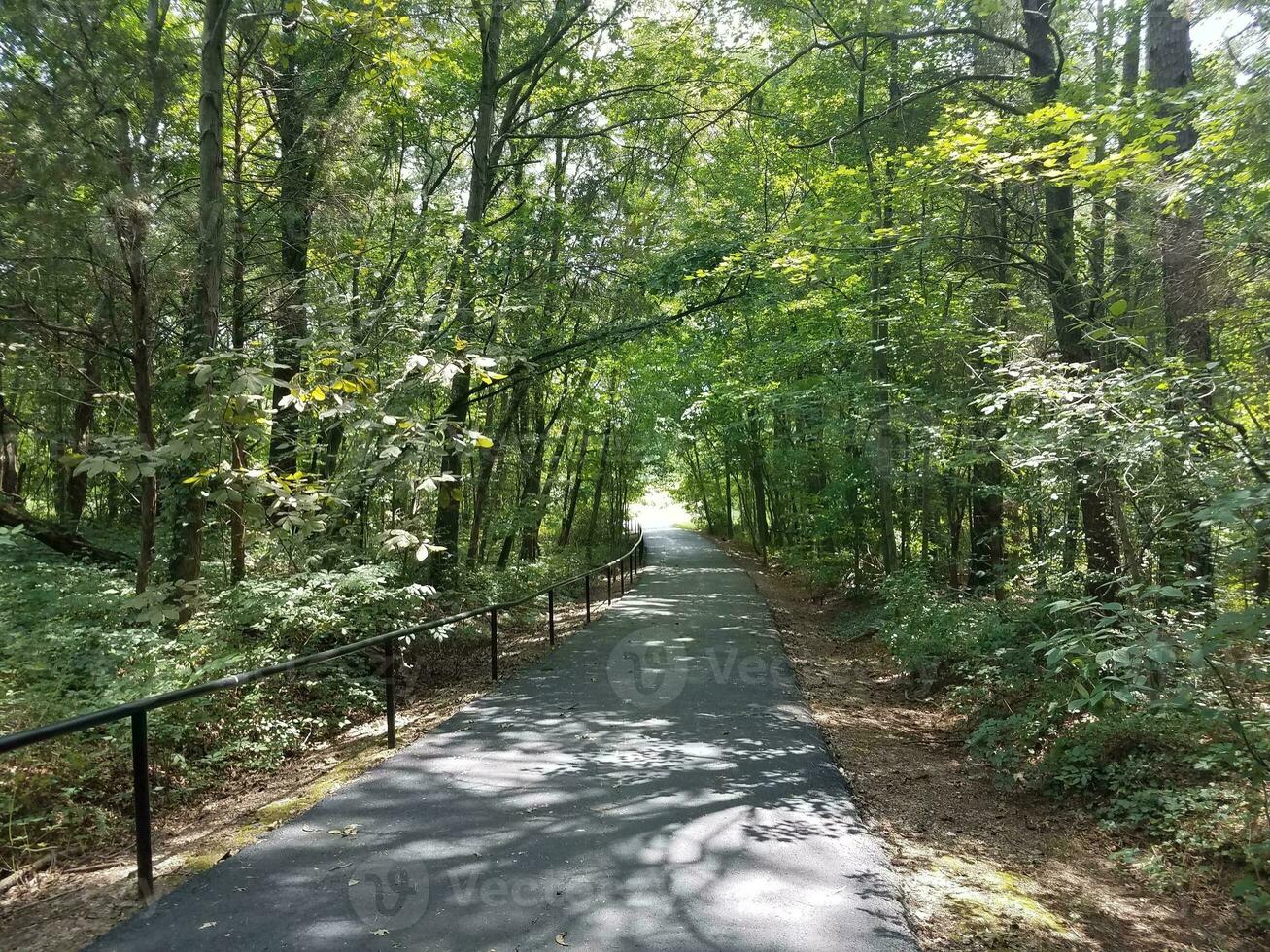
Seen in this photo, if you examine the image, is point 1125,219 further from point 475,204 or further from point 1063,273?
point 475,204

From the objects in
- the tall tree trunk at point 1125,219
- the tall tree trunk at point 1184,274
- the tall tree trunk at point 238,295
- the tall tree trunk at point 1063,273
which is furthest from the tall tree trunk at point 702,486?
the tall tree trunk at point 1184,274

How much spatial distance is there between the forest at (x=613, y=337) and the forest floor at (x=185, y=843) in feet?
0.73

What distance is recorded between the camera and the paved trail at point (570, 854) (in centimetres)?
327

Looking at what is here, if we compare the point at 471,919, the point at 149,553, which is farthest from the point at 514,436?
the point at 471,919

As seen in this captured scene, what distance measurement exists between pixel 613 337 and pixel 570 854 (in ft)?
30.8

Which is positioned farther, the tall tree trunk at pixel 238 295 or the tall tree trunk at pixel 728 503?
the tall tree trunk at pixel 728 503

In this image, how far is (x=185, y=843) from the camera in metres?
4.30

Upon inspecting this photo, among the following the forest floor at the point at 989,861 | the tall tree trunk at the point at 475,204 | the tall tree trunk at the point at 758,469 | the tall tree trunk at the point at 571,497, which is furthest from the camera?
the tall tree trunk at the point at 758,469

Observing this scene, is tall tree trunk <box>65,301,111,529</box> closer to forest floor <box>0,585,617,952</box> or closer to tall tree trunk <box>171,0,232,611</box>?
tall tree trunk <box>171,0,232,611</box>

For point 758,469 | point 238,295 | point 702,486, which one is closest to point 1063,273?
point 238,295

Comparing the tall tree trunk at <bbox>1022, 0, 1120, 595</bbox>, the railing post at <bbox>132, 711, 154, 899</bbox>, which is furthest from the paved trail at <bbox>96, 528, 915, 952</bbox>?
the tall tree trunk at <bbox>1022, 0, 1120, 595</bbox>

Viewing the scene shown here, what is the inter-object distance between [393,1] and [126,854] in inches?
319

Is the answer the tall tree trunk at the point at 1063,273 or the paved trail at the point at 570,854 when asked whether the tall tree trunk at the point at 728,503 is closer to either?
the tall tree trunk at the point at 1063,273

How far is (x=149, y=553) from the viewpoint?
294 inches
